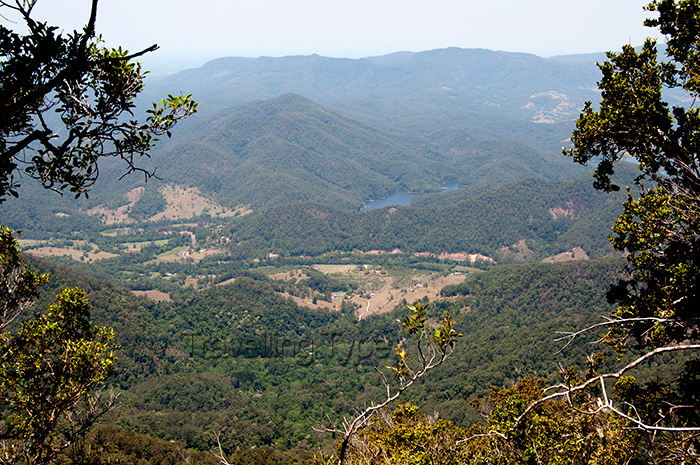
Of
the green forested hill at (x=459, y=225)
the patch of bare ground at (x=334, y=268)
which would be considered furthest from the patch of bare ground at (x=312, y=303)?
the green forested hill at (x=459, y=225)

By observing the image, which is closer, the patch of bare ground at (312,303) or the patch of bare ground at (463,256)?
the patch of bare ground at (312,303)

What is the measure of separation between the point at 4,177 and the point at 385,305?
344ft

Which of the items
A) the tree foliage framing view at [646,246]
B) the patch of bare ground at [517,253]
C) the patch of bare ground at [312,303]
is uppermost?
the tree foliage framing view at [646,246]

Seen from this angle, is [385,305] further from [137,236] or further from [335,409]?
[137,236]

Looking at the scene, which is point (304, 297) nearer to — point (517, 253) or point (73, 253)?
point (517, 253)

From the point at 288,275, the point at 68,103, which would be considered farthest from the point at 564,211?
the point at 68,103

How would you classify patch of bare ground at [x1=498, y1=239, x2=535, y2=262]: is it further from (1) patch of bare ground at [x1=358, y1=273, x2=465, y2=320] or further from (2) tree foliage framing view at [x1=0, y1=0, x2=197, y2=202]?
(2) tree foliage framing view at [x1=0, y1=0, x2=197, y2=202]

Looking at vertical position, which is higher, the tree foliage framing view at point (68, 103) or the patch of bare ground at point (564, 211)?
the tree foliage framing view at point (68, 103)

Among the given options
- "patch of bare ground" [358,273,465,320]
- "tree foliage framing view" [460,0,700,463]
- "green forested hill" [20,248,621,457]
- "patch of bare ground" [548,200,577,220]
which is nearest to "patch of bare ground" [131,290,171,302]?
"green forested hill" [20,248,621,457]

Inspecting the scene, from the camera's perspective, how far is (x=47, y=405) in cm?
965

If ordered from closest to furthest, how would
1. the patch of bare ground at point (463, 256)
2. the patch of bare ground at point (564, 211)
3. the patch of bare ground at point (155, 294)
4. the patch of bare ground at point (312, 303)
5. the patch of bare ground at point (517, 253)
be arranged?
1. the patch of bare ground at point (155, 294)
2. the patch of bare ground at point (312, 303)
3. the patch of bare ground at point (517, 253)
4. the patch of bare ground at point (463, 256)
5. the patch of bare ground at point (564, 211)

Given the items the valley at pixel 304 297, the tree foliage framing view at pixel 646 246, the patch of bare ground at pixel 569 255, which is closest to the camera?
the tree foliage framing view at pixel 646 246

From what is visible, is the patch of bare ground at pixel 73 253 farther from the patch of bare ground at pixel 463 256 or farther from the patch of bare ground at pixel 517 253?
the patch of bare ground at pixel 517 253

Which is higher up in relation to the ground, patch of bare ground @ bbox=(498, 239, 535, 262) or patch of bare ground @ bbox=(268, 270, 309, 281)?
patch of bare ground @ bbox=(268, 270, 309, 281)
